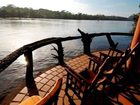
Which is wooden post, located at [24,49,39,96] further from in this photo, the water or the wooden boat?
the water

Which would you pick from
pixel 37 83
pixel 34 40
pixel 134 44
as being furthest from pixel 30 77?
pixel 34 40

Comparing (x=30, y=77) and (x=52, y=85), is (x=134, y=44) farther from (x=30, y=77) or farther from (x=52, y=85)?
(x=30, y=77)

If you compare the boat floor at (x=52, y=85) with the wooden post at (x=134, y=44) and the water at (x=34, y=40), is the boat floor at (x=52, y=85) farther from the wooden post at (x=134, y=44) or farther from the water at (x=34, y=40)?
the water at (x=34, y=40)

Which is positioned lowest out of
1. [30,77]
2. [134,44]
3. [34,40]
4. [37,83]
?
[34,40]

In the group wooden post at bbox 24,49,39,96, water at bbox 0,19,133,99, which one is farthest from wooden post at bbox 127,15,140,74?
water at bbox 0,19,133,99

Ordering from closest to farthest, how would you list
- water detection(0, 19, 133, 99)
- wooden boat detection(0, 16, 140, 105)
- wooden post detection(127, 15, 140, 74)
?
wooden boat detection(0, 16, 140, 105) → wooden post detection(127, 15, 140, 74) → water detection(0, 19, 133, 99)

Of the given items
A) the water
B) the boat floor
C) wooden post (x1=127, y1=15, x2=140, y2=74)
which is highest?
wooden post (x1=127, y1=15, x2=140, y2=74)

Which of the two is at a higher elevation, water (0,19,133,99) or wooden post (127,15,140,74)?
wooden post (127,15,140,74)

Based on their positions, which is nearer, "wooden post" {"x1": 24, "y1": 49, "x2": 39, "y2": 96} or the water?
"wooden post" {"x1": 24, "y1": 49, "x2": 39, "y2": 96}

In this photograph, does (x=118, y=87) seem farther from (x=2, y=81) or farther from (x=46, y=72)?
(x=2, y=81)

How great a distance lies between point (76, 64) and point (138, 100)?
2.44 meters

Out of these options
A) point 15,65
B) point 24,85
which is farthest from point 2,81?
point 24,85

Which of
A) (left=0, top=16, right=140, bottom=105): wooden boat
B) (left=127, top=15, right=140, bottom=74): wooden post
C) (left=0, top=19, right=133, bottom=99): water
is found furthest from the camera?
(left=0, top=19, right=133, bottom=99): water

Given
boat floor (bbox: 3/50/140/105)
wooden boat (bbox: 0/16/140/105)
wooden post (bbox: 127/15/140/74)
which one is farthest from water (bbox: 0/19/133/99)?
wooden post (bbox: 127/15/140/74)
